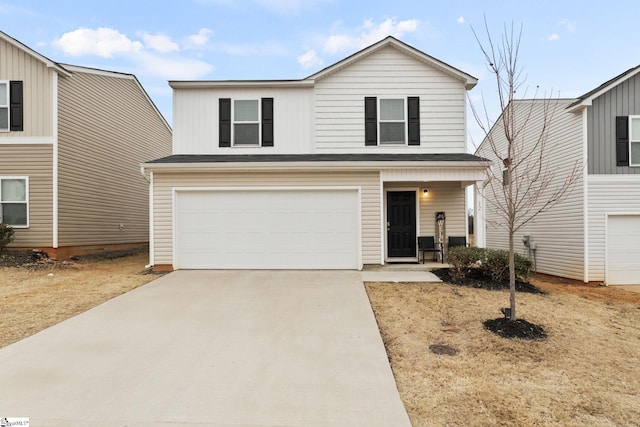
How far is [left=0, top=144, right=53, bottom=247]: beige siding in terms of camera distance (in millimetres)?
10906

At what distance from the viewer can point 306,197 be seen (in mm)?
9500

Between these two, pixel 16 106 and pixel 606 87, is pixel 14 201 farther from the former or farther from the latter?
pixel 606 87

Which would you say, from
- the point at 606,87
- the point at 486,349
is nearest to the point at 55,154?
the point at 486,349

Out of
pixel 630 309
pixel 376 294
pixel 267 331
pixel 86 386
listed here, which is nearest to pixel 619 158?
pixel 630 309

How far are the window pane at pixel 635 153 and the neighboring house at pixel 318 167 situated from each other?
16.8 feet

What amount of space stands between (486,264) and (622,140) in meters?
7.01

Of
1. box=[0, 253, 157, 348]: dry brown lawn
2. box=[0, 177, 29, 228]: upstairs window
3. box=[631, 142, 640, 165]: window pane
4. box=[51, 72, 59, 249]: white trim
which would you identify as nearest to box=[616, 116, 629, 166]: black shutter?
box=[631, 142, 640, 165]: window pane

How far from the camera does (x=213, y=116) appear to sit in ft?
35.2

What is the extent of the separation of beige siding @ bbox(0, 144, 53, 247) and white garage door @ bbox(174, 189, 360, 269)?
5.07 meters

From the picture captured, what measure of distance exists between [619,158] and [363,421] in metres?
12.1

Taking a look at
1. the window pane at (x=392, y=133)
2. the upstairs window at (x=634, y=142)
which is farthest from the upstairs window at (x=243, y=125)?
the upstairs window at (x=634, y=142)

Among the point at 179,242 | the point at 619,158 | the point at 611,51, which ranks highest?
the point at 611,51

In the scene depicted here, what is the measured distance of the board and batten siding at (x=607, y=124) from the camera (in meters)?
10.4

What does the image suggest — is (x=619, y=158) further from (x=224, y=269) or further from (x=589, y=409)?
(x=224, y=269)
